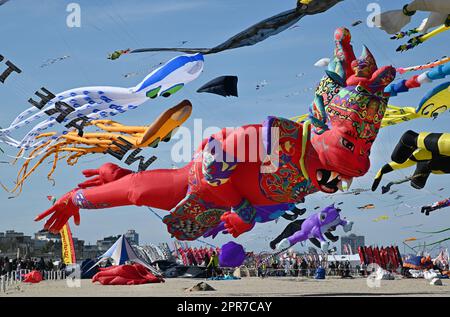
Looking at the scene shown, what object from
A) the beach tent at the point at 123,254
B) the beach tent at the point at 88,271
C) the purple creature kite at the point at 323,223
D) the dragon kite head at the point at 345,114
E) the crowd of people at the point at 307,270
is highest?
the dragon kite head at the point at 345,114

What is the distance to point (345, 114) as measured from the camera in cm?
1077

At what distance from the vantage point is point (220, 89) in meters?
11.2

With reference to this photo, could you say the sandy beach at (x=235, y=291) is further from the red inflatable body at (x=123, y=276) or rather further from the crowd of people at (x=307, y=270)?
the crowd of people at (x=307, y=270)

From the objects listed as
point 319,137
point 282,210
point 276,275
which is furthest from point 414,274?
point 319,137

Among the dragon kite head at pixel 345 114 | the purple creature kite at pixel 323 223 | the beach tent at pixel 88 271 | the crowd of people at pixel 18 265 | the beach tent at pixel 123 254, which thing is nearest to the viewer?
the dragon kite head at pixel 345 114

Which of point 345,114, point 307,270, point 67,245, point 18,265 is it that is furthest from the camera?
point 307,270

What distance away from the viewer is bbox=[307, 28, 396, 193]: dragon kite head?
35.1 feet

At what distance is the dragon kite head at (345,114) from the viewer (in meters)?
10.7

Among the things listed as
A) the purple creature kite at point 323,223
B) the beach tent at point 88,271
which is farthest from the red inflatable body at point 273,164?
the purple creature kite at point 323,223

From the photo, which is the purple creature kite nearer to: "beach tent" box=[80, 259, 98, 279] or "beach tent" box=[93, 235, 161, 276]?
"beach tent" box=[93, 235, 161, 276]

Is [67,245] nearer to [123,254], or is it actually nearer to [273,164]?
[123,254]

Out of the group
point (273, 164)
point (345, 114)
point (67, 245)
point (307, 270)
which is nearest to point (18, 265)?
point (67, 245)

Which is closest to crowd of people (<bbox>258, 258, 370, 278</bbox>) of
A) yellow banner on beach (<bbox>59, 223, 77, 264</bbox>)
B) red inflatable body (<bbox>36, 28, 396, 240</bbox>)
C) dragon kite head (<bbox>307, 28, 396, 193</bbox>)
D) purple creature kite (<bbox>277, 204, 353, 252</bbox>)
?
purple creature kite (<bbox>277, 204, 353, 252</bbox>)

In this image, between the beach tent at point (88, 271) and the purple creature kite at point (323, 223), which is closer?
the beach tent at point (88, 271)
